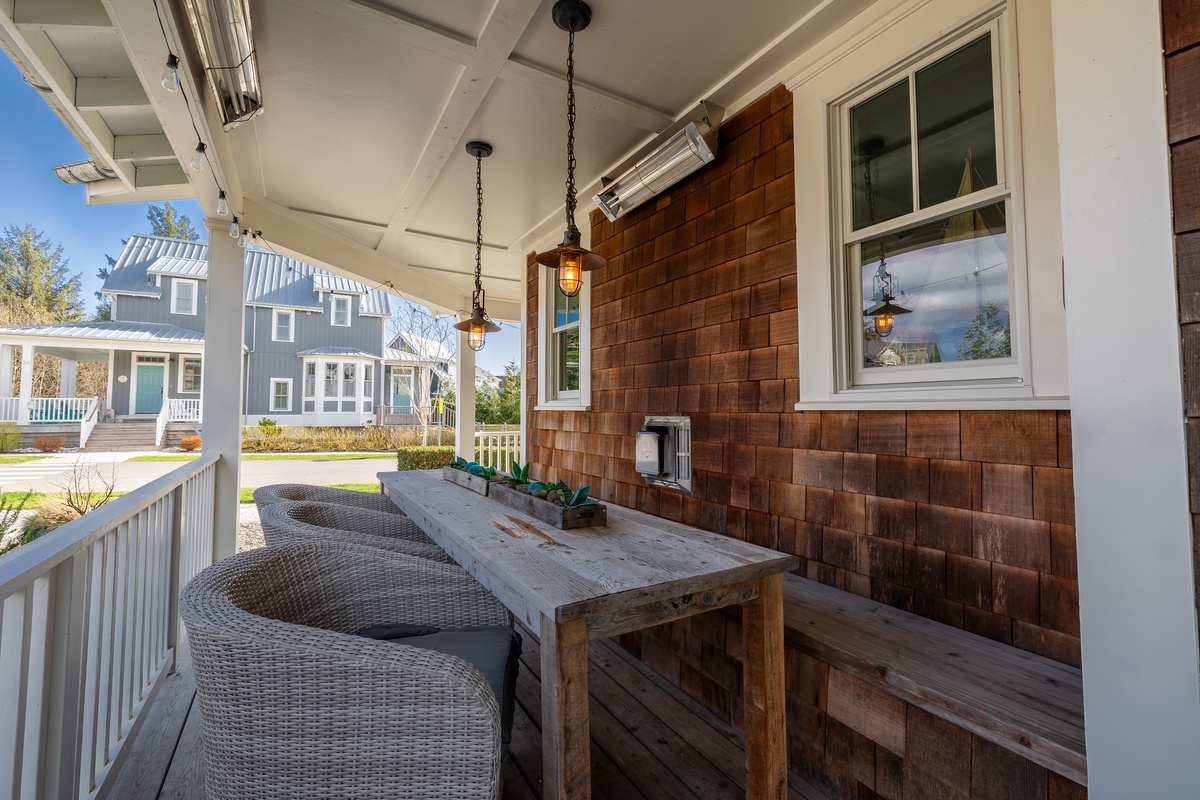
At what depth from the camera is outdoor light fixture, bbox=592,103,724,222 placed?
97.0 inches

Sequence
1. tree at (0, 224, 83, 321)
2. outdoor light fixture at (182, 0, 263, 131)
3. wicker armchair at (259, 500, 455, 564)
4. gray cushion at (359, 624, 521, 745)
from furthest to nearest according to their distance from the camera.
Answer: tree at (0, 224, 83, 321), wicker armchair at (259, 500, 455, 564), outdoor light fixture at (182, 0, 263, 131), gray cushion at (359, 624, 521, 745)

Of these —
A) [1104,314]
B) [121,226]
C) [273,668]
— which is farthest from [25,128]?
[1104,314]

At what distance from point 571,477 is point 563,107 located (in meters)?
2.44

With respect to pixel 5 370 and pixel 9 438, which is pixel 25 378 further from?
pixel 9 438

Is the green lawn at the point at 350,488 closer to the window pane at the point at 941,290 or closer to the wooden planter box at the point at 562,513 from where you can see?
the wooden planter box at the point at 562,513

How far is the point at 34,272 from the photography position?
32.6ft

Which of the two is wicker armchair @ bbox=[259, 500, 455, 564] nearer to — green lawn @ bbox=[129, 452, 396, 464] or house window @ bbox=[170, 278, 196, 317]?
green lawn @ bbox=[129, 452, 396, 464]

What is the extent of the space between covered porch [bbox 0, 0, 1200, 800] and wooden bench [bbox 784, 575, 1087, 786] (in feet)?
0.04

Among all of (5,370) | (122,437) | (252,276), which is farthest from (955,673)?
(252,276)

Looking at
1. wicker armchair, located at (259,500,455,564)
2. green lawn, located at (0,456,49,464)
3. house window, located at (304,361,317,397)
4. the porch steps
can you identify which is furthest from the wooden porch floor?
house window, located at (304,361,317,397)

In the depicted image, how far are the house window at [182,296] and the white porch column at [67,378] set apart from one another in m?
2.56

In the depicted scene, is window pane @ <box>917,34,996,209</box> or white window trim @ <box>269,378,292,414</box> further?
white window trim @ <box>269,378,292,414</box>

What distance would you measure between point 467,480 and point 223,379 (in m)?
2.03

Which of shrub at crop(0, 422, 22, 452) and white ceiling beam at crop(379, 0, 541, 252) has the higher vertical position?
white ceiling beam at crop(379, 0, 541, 252)
